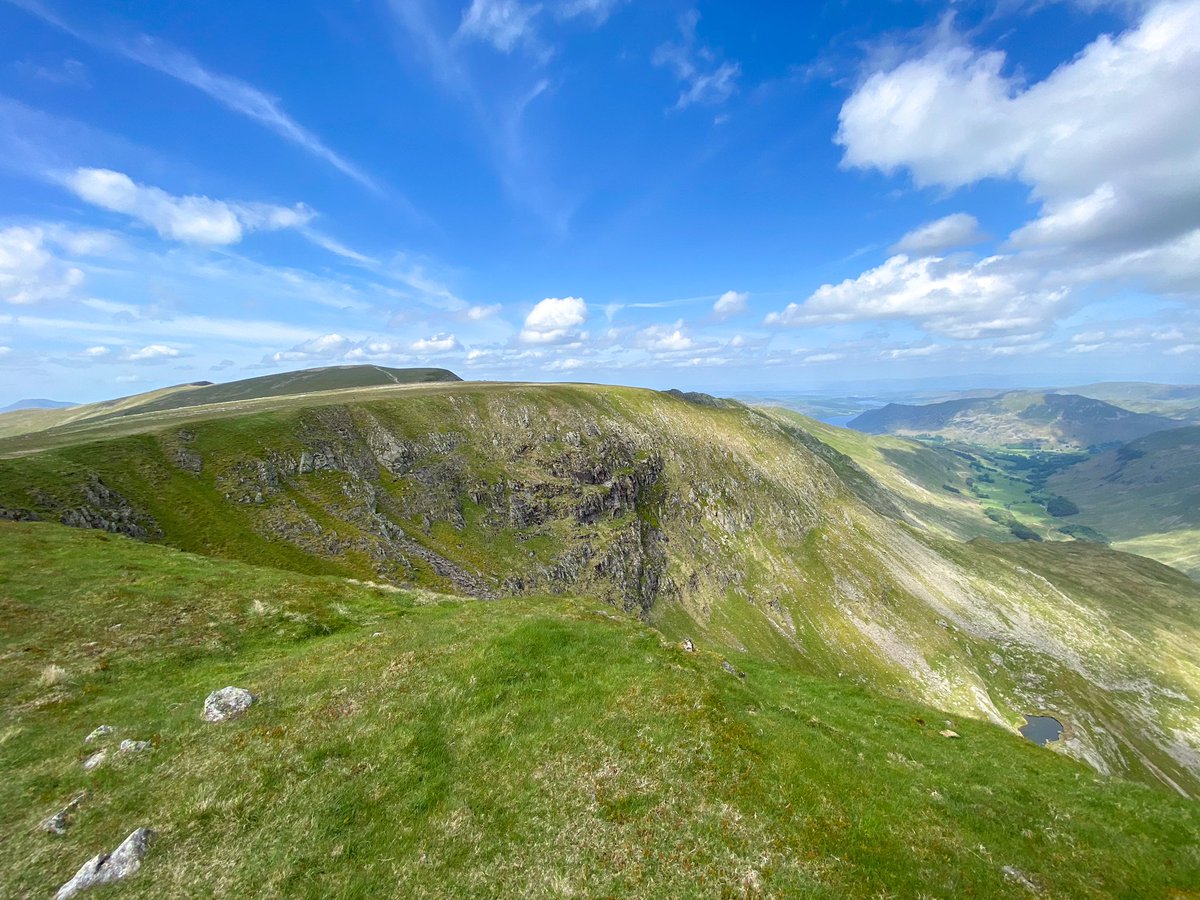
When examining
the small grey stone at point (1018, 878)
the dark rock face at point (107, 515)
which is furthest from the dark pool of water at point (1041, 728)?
the dark rock face at point (107, 515)

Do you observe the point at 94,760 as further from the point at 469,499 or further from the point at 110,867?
the point at 469,499

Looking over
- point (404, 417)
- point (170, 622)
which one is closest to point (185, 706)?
point (170, 622)

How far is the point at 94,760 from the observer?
57.7ft

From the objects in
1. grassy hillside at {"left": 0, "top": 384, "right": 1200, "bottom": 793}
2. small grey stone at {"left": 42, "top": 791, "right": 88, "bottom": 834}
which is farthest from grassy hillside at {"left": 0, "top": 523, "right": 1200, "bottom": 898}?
grassy hillside at {"left": 0, "top": 384, "right": 1200, "bottom": 793}

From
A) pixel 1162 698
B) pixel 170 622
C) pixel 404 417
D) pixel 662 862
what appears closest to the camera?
pixel 662 862

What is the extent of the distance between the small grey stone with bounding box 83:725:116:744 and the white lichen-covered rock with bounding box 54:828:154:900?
744 centimetres

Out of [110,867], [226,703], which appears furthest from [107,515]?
[110,867]

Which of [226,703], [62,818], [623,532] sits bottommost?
[623,532]

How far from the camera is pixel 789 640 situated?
138375mm

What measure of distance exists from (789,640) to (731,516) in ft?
143

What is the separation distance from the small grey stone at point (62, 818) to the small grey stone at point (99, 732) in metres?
3.79

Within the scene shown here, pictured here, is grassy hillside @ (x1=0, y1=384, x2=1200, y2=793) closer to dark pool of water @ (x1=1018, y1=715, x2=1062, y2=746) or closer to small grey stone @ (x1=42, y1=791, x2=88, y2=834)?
dark pool of water @ (x1=1018, y1=715, x2=1062, y2=746)

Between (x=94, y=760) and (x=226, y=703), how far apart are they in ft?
13.5

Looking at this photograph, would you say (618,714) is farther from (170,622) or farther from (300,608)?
(170,622)
